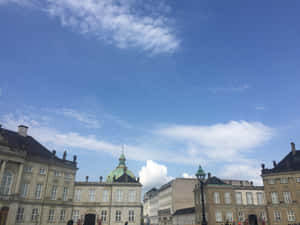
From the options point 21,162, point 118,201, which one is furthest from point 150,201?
point 21,162

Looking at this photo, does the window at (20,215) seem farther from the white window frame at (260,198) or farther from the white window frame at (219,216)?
the white window frame at (260,198)

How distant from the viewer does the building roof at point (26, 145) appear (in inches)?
1772

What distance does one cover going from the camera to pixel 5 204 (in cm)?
4191

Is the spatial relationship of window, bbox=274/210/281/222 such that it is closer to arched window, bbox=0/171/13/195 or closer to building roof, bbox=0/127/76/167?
building roof, bbox=0/127/76/167

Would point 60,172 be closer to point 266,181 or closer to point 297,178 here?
point 266,181

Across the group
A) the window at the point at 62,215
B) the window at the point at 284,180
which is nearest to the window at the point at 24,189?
the window at the point at 62,215

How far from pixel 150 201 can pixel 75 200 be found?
8379cm

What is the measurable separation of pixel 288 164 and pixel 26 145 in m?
56.1

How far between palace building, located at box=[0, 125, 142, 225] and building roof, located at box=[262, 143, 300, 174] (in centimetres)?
3160

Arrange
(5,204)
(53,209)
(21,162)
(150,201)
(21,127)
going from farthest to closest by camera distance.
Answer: (150,201) → (21,127) → (53,209) → (21,162) → (5,204)

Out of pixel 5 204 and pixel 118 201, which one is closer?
pixel 5 204

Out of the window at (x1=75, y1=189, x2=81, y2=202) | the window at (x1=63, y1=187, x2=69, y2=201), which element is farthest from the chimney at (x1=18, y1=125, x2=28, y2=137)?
the window at (x1=75, y1=189, x2=81, y2=202)

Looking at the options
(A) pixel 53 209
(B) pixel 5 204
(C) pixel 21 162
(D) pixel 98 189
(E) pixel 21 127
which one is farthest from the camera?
(D) pixel 98 189

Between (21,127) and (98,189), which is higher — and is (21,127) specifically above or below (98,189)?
above
